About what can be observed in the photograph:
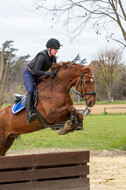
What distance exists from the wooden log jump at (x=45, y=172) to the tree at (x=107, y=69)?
147ft

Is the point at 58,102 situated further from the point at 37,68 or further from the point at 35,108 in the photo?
the point at 37,68

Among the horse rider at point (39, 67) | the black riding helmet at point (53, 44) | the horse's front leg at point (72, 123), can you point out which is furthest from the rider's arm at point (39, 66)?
the horse's front leg at point (72, 123)

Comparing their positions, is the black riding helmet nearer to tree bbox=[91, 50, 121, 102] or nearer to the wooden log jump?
the wooden log jump

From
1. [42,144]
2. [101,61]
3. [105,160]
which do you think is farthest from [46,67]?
[101,61]

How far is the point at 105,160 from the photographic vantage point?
10.4 meters

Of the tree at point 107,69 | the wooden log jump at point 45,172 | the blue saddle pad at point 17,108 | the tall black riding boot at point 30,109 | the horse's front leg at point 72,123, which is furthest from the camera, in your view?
the tree at point 107,69

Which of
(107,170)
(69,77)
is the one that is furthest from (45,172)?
(107,170)

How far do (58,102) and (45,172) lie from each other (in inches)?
54.4

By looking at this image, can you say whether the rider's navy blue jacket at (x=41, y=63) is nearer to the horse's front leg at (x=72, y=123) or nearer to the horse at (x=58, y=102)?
the horse at (x=58, y=102)

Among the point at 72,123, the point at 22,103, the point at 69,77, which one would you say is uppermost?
the point at 69,77

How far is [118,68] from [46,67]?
46681 millimetres

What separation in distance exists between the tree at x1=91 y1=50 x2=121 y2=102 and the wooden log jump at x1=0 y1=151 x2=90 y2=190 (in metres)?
44.8

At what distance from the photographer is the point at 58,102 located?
580 cm

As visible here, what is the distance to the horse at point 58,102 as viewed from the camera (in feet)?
18.9
